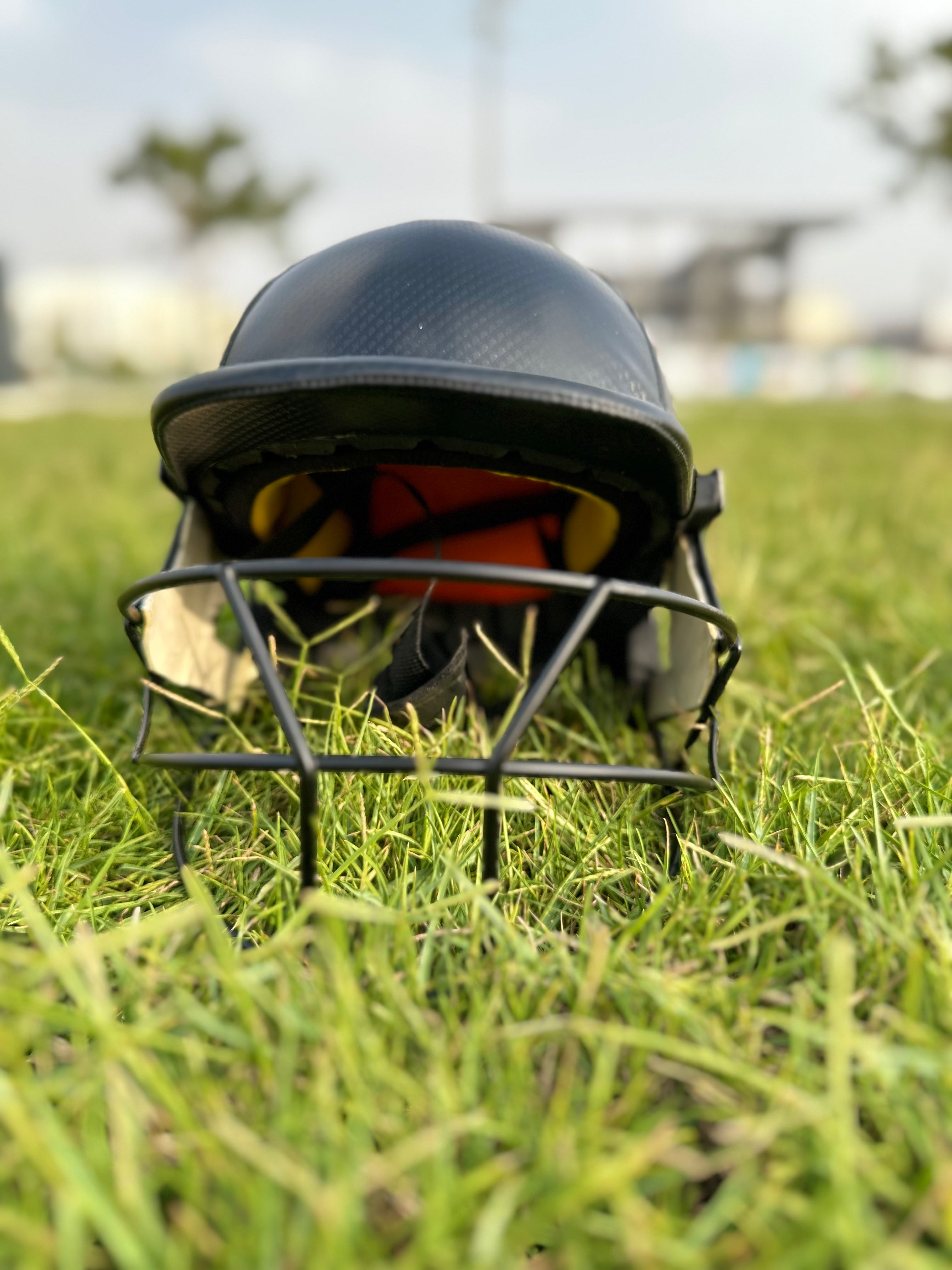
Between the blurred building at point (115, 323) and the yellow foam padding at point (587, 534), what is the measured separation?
25.3 metres

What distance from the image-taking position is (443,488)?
1606 mm

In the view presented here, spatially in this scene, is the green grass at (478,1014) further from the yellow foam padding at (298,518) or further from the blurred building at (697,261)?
the blurred building at (697,261)

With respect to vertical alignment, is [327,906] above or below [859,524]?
above

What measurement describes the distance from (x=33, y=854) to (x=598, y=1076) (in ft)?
2.33

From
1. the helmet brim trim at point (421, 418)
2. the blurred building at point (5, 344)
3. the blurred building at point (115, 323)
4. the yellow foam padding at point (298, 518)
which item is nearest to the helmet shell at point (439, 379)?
the helmet brim trim at point (421, 418)

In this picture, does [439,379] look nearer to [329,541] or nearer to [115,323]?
[329,541]

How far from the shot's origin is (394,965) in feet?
2.87

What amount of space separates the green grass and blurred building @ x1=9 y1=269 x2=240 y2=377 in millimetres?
25718

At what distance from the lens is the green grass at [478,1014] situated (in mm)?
621

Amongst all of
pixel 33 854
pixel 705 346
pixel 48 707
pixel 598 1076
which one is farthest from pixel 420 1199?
pixel 705 346

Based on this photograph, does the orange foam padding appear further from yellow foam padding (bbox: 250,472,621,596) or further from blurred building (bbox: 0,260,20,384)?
blurred building (bbox: 0,260,20,384)

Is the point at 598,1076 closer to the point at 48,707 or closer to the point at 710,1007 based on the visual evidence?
the point at 710,1007

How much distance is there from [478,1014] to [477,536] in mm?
926

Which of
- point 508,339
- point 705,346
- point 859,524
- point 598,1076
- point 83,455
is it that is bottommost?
point 705,346
